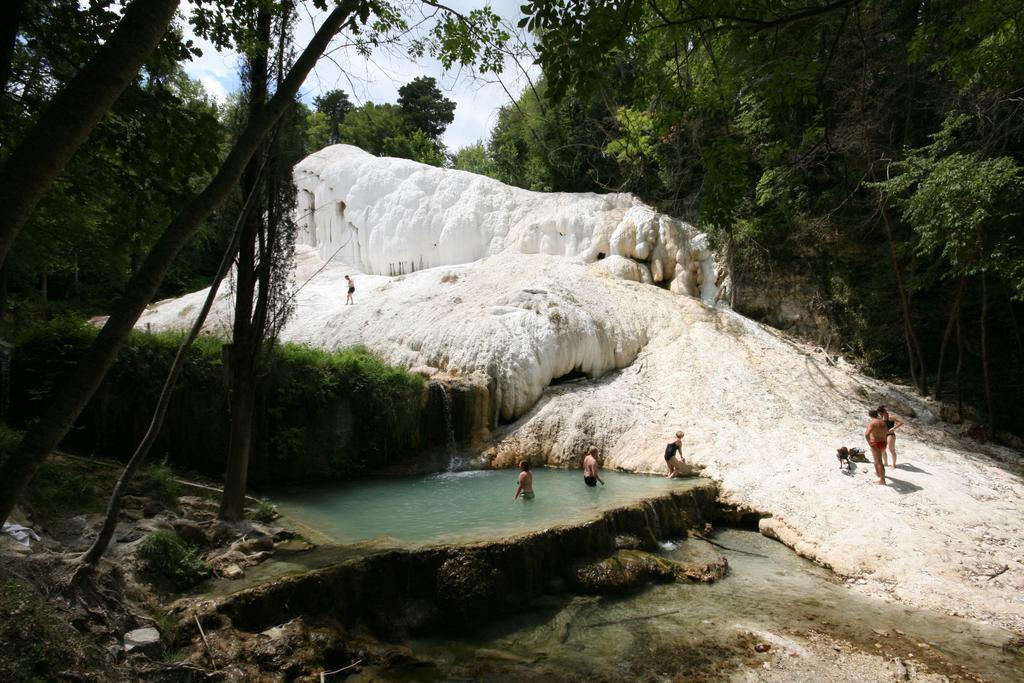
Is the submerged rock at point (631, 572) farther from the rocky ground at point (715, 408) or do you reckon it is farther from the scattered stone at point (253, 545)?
the scattered stone at point (253, 545)

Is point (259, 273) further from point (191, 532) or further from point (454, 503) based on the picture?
point (454, 503)

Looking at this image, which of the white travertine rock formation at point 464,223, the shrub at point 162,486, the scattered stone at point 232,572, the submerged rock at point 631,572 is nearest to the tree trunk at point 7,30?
the scattered stone at point 232,572

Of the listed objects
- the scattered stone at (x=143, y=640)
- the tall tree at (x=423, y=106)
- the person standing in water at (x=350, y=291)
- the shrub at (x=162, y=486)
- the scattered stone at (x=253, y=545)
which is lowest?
the scattered stone at (x=143, y=640)

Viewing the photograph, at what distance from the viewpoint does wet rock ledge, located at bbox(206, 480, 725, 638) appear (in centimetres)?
542

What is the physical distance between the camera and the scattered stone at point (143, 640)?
165 inches

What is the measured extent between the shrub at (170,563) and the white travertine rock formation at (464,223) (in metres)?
14.6

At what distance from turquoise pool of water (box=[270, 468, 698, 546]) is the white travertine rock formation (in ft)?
32.8

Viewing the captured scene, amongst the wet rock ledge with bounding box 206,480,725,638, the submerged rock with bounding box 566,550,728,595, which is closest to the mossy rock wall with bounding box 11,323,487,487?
the wet rock ledge with bounding box 206,480,725,638

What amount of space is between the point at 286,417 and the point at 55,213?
16.9 ft

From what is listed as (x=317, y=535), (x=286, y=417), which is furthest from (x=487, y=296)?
(x=317, y=535)

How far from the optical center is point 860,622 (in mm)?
6473

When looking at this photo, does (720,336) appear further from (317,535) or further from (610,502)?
(317,535)

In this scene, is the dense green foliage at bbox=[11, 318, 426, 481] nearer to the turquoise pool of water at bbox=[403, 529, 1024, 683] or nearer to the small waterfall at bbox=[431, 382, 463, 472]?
the small waterfall at bbox=[431, 382, 463, 472]

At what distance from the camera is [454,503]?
9.59m
